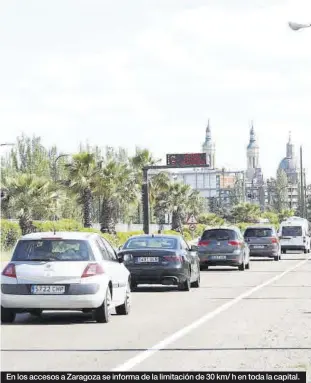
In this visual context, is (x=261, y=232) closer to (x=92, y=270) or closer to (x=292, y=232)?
(x=292, y=232)

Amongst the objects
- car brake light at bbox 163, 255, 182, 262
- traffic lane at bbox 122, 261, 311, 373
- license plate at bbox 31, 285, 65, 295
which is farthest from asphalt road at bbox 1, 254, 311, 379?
car brake light at bbox 163, 255, 182, 262

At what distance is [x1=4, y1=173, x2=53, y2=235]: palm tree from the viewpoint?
2144 inches

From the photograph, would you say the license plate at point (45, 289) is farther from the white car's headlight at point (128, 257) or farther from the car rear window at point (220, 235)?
the car rear window at point (220, 235)

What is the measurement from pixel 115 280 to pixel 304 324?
3.14 m

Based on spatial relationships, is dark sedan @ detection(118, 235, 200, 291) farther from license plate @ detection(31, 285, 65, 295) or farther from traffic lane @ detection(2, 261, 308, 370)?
license plate @ detection(31, 285, 65, 295)

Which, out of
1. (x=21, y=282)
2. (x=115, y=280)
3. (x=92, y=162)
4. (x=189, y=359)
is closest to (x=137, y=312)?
(x=115, y=280)

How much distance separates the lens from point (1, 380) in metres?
10.0

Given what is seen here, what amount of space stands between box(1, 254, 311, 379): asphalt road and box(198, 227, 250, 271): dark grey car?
1348 cm

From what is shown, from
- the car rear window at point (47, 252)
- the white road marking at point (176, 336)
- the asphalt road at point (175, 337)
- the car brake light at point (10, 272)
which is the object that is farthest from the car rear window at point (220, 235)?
the car brake light at point (10, 272)

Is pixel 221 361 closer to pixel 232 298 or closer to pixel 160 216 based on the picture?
pixel 232 298

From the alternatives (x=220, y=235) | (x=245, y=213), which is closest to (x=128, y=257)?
(x=220, y=235)

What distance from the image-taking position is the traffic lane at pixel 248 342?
1127cm

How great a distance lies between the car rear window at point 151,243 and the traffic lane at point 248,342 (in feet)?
12.5

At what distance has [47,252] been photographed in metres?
17.1
